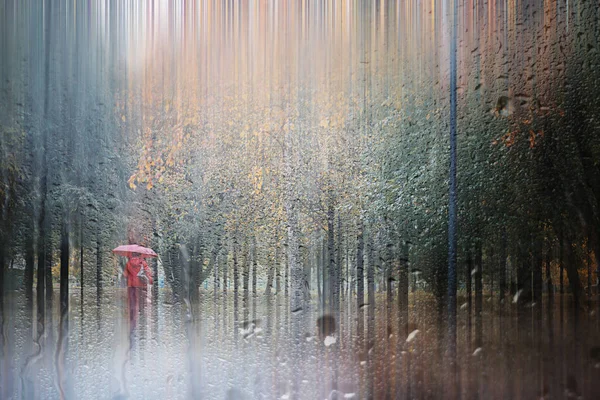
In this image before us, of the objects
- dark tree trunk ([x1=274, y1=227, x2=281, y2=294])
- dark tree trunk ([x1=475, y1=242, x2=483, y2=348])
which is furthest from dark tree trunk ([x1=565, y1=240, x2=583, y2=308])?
dark tree trunk ([x1=274, y1=227, x2=281, y2=294])

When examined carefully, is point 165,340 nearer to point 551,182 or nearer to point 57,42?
point 57,42

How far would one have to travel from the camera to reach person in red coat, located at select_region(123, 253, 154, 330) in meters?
1.70

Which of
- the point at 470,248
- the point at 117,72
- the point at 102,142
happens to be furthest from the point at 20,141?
the point at 470,248

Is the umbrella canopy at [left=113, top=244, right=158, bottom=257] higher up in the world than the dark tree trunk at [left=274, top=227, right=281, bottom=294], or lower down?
higher up

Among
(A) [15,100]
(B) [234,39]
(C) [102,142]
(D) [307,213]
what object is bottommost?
(D) [307,213]

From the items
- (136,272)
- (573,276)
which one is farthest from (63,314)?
(573,276)

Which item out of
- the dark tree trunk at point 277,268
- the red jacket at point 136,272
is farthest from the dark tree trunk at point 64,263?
the dark tree trunk at point 277,268

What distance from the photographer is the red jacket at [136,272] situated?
5.57 ft

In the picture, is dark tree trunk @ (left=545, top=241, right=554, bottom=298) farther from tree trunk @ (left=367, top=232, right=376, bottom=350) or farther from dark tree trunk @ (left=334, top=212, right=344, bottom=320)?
dark tree trunk @ (left=334, top=212, right=344, bottom=320)

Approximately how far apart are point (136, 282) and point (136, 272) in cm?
3

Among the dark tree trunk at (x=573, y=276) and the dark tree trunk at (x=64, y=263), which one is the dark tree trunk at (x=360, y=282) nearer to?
the dark tree trunk at (x=573, y=276)

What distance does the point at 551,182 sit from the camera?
1661 mm

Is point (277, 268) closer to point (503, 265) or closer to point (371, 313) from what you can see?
point (371, 313)

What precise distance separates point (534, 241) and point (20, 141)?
1765mm
